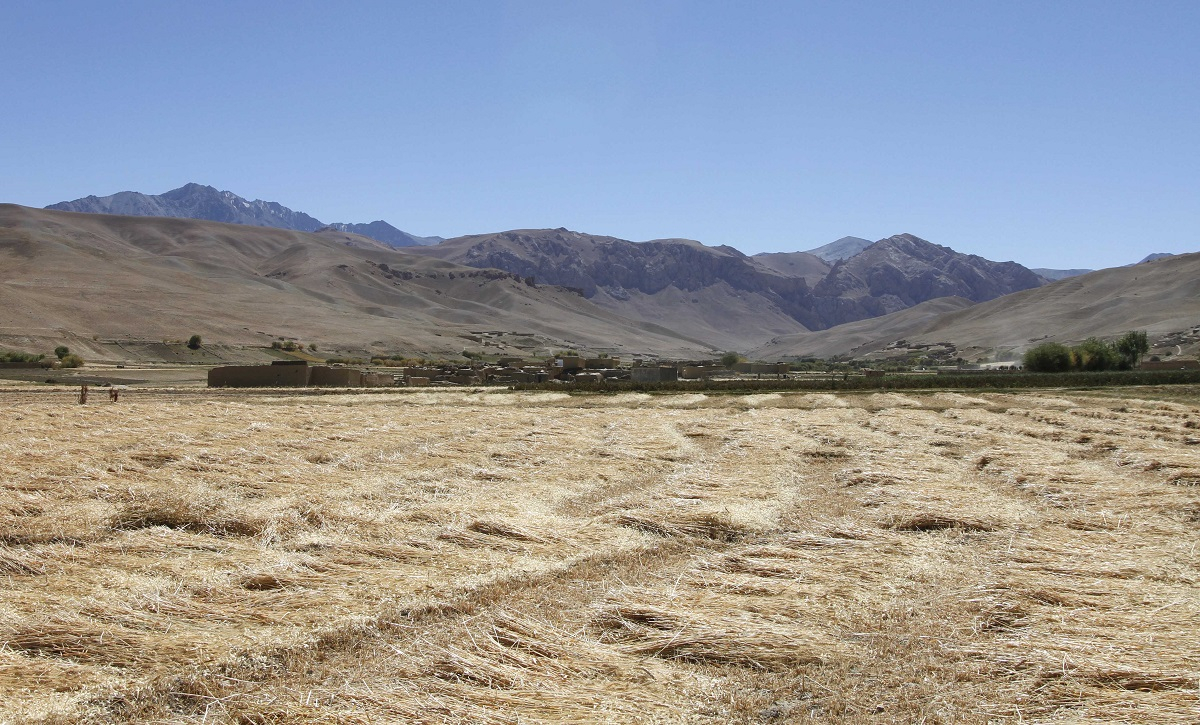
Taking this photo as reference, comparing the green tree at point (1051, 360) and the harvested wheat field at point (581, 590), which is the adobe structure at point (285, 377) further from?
the green tree at point (1051, 360)

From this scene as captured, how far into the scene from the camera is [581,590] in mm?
8281

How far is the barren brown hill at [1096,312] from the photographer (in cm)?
13950

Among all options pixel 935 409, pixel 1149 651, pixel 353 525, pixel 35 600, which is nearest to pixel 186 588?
pixel 35 600

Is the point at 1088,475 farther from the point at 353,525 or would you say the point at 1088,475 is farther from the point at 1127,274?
the point at 1127,274

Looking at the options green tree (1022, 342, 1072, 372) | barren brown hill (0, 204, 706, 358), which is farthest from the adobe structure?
green tree (1022, 342, 1072, 372)

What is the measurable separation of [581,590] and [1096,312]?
7099 inches

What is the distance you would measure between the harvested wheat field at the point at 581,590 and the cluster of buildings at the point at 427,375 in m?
45.2

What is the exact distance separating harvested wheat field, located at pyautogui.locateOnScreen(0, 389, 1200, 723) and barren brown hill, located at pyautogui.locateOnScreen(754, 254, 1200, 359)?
403 ft

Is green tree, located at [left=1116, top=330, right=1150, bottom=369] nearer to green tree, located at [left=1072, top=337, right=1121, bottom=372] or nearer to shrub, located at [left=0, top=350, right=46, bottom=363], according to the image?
green tree, located at [left=1072, top=337, right=1121, bottom=372]

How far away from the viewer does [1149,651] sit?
627 centimetres

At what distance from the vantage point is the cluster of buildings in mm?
60656

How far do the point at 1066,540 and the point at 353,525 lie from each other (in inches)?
350

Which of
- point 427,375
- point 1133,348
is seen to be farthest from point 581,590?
point 1133,348

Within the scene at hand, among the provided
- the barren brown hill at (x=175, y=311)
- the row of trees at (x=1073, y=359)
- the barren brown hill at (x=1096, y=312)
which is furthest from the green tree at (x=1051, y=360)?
the barren brown hill at (x=175, y=311)
